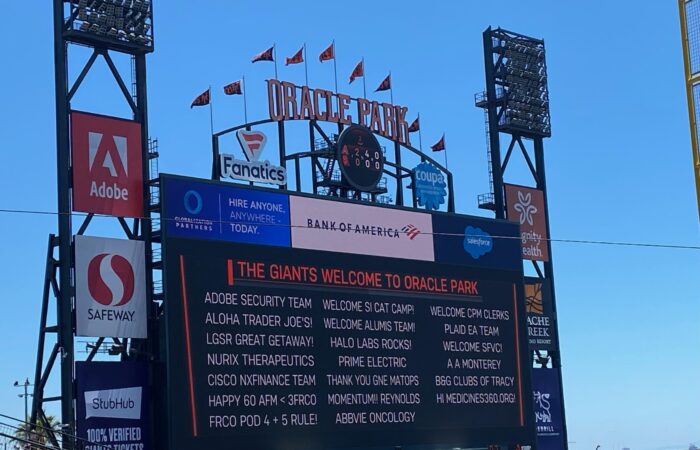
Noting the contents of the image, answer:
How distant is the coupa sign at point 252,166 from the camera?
85.9ft

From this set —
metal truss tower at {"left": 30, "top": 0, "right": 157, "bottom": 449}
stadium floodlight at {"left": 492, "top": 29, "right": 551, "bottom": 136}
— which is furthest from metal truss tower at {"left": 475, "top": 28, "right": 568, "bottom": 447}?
metal truss tower at {"left": 30, "top": 0, "right": 157, "bottom": 449}

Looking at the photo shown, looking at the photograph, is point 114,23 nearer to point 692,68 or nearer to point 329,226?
point 329,226

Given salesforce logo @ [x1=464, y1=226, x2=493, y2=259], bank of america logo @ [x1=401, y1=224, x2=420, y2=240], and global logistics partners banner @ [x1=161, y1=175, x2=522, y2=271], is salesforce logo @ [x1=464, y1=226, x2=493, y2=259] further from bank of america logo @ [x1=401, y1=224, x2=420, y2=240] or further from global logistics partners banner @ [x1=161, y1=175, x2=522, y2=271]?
bank of america logo @ [x1=401, y1=224, x2=420, y2=240]

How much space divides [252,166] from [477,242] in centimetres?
598

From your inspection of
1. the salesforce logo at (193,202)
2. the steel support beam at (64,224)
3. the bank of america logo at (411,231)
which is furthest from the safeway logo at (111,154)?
the bank of america logo at (411,231)

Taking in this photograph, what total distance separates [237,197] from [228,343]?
9.96ft

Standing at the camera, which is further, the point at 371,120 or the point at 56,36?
the point at 371,120

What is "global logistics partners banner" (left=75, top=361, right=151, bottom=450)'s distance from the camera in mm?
23016

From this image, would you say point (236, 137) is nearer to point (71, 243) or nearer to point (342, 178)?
point (342, 178)

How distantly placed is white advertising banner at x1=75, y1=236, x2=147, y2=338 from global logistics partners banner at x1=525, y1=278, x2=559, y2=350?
41.3 ft

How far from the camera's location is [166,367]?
2300 centimetres

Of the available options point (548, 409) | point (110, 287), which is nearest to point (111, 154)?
point (110, 287)

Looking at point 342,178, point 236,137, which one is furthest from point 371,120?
point 236,137

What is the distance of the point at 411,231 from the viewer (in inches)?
1112
